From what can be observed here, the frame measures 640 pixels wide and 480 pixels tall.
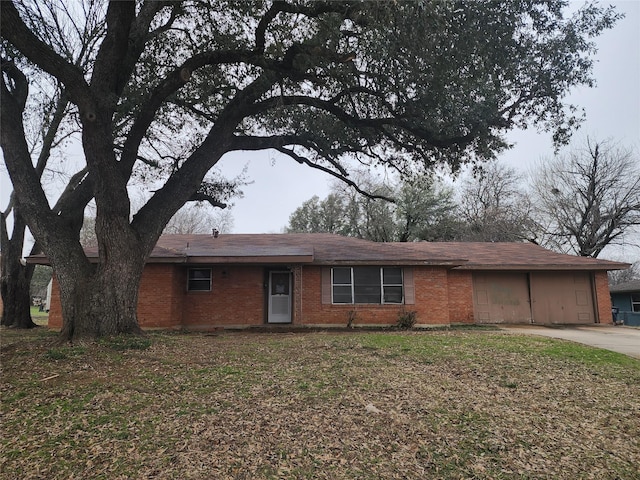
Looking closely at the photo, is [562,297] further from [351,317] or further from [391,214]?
[391,214]

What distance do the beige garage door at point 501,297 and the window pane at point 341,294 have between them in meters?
5.06

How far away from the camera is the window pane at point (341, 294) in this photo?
13.4m

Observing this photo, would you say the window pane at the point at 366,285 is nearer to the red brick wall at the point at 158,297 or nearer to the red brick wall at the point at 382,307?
the red brick wall at the point at 382,307

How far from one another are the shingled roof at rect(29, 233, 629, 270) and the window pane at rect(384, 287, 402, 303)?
0.95m

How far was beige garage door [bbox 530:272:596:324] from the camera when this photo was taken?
49.1 ft

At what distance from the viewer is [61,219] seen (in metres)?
7.75

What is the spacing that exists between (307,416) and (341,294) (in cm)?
917

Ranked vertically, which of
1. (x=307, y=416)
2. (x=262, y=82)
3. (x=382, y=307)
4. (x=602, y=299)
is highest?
(x=262, y=82)

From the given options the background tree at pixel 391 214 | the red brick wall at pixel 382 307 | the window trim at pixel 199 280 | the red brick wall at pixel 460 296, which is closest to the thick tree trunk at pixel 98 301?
the window trim at pixel 199 280

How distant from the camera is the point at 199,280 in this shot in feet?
44.7

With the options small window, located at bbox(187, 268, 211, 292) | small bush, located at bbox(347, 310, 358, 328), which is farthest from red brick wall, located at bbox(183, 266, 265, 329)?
small bush, located at bbox(347, 310, 358, 328)

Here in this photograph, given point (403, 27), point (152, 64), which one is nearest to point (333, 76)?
point (403, 27)

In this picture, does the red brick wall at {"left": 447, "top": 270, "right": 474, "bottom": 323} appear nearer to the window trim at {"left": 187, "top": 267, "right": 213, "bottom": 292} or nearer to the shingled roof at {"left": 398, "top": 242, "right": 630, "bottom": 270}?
the shingled roof at {"left": 398, "top": 242, "right": 630, "bottom": 270}

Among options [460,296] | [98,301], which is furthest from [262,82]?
[460,296]
